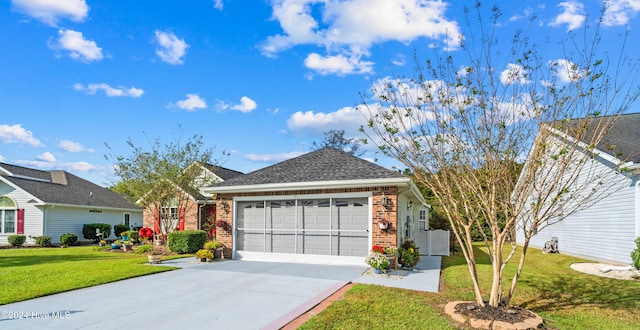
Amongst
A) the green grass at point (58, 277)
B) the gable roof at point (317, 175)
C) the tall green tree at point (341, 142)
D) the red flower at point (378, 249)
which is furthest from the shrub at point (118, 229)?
the red flower at point (378, 249)

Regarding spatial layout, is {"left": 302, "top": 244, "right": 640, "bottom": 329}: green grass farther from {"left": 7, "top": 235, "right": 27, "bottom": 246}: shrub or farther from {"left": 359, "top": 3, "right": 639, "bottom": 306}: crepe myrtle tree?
{"left": 7, "top": 235, "right": 27, "bottom": 246}: shrub

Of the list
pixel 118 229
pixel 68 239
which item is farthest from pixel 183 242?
pixel 118 229

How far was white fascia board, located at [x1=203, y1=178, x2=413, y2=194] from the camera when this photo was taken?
1049 cm

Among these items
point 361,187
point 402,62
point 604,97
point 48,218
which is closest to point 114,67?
point 361,187

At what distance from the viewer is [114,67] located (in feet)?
46.7

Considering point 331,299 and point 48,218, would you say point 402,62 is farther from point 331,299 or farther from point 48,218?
point 48,218

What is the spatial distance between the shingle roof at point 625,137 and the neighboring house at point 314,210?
6538mm

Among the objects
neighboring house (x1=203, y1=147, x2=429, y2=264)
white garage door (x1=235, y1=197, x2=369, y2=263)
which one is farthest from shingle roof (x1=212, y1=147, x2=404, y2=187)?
white garage door (x1=235, y1=197, x2=369, y2=263)

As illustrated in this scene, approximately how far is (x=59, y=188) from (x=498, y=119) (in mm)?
27976

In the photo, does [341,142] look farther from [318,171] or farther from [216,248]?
[216,248]

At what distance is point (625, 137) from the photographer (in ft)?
43.3

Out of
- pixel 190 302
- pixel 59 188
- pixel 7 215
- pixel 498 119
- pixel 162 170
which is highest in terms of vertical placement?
pixel 498 119

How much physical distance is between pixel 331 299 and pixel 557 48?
619 cm

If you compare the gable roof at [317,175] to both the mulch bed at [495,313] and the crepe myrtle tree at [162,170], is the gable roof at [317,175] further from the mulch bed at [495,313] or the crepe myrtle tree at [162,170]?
the crepe myrtle tree at [162,170]
